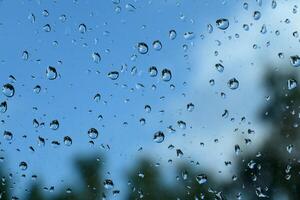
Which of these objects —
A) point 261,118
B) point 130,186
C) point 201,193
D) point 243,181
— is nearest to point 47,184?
point 130,186

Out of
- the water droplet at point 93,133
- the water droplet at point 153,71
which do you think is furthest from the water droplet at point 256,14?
the water droplet at point 93,133

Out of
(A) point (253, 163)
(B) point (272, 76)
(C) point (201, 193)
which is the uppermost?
(B) point (272, 76)

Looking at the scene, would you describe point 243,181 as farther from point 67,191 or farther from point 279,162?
point 67,191

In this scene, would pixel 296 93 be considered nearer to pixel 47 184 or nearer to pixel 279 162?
pixel 279 162

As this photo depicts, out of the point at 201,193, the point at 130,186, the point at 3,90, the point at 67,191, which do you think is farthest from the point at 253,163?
the point at 3,90

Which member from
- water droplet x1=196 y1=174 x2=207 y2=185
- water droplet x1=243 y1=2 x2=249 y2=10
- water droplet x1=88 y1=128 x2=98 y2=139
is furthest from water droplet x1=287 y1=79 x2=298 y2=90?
water droplet x1=88 y1=128 x2=98 y2=139

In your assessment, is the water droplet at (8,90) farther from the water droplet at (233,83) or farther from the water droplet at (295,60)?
the water droplet at (295,60)

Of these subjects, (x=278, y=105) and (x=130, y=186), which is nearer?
(x=130, y=186)

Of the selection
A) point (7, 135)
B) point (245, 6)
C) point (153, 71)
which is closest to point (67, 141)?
point (7, 135)

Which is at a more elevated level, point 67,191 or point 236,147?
point 236,147
